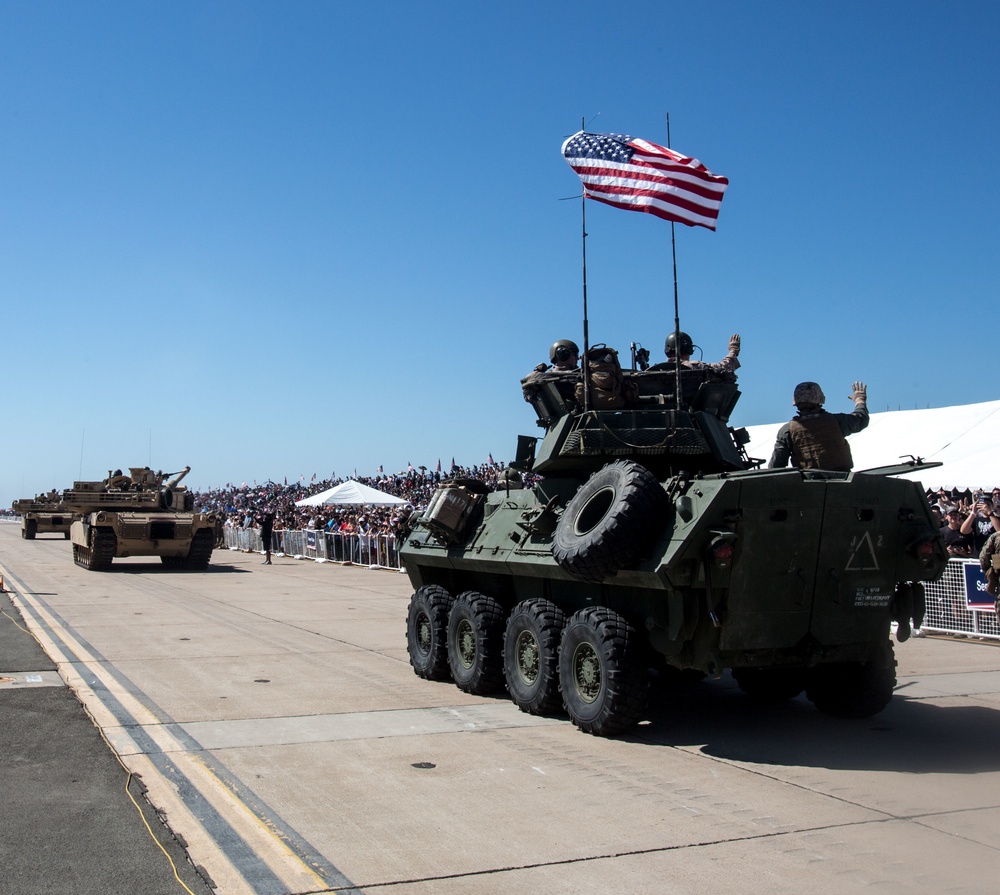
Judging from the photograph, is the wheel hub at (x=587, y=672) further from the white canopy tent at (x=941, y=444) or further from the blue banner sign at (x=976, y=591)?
the white canopy tent at (x=941, y=444)

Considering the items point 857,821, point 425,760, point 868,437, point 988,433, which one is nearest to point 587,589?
point 425,760

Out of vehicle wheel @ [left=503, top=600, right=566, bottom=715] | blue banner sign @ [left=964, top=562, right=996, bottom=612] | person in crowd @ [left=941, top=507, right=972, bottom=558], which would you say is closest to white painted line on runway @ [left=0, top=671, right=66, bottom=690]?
vehicle wheel @ [left=503, top=600, right=566, bottom=715]

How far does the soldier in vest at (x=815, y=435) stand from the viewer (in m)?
8.78

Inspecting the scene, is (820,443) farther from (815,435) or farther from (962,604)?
(962,604)

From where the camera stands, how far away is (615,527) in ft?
25.4

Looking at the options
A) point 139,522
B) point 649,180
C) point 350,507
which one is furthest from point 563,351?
point 350,507

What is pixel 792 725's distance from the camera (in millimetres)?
8898

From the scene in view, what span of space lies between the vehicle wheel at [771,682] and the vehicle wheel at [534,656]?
163 cm

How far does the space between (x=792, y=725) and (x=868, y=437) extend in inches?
505

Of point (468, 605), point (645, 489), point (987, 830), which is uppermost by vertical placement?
point (645, 489)

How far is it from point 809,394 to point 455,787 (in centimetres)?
419

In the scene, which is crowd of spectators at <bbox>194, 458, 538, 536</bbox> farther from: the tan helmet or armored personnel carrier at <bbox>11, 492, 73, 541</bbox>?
the tan helmet

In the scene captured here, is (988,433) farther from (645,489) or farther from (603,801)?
(603,801)

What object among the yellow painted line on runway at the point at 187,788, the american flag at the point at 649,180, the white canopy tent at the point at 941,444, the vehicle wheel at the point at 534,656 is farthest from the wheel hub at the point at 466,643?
the white canopy tent at the point at 941,444
